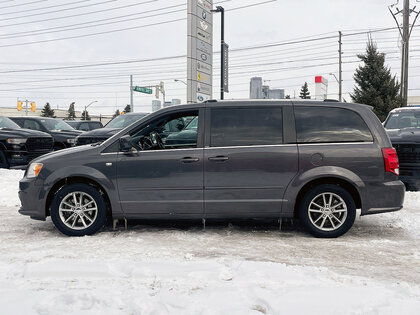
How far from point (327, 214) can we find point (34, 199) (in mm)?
3771

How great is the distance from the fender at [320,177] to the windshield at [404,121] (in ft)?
18.7

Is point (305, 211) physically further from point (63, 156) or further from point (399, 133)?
point (399, 133)

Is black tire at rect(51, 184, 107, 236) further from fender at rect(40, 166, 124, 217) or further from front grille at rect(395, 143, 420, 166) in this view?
front grille at rect(395, 143, 420, 166)

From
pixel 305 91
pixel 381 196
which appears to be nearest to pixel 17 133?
pixel 381 196

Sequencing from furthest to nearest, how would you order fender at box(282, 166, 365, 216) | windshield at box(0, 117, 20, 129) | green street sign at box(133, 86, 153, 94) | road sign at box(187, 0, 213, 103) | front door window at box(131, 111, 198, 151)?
green street sign at box(133, 86, 153, 94)
road sign at box(187, 0, 213, 103)
windshield at box(0, 117, 20, 129)
front door window at box(131, 111, 198, 151)
fender at box(282, 166, 365, 216)

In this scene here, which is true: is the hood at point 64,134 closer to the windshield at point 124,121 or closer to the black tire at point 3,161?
the windshield at point 124,121

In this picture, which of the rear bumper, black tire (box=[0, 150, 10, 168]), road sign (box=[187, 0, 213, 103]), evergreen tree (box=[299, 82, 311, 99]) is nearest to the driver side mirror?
the rear bumper

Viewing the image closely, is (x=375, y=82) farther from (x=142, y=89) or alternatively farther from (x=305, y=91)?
(x=305, y=91)

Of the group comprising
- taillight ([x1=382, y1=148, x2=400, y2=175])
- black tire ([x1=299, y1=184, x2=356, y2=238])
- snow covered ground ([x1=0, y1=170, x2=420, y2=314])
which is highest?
taillight ([x1=382, y1=148, x2=400, y2=175])

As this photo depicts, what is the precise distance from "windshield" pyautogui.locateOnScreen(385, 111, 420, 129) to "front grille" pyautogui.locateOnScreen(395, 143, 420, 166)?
5.36ft

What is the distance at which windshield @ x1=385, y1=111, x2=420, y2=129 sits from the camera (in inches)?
395

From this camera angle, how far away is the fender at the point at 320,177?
5.14 meters

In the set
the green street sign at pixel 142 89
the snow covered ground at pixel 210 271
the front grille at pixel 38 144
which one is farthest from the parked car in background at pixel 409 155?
the green street sign at pixel 142 89

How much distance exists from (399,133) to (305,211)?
16.5 feet
